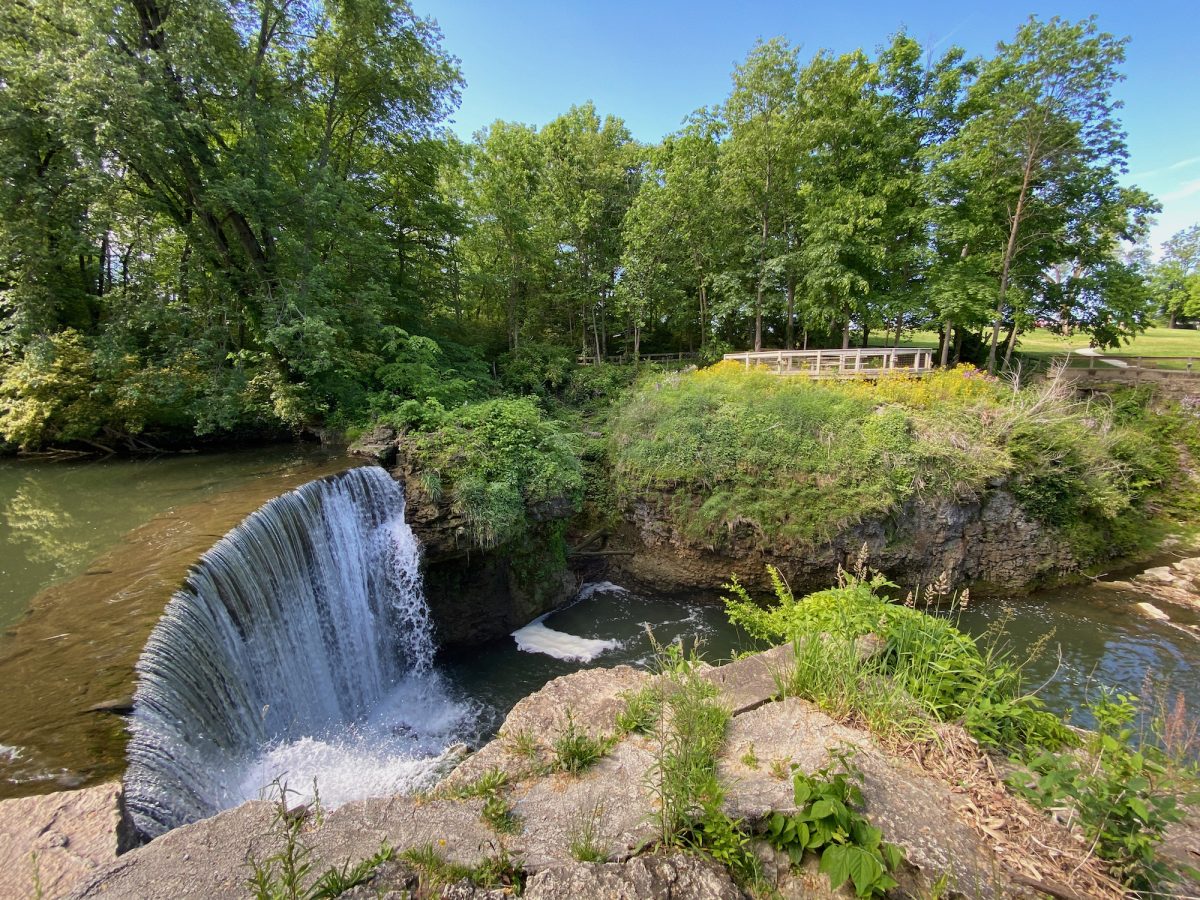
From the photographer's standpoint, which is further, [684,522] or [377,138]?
[377,138]

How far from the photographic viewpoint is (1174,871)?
1947mm

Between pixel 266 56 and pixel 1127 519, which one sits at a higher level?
Result: pixel 266 56

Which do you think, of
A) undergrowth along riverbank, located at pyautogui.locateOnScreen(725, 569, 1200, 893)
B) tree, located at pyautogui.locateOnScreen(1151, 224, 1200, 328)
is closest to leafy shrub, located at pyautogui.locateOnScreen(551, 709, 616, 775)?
undergrowth along riverbank, located at pyautogui.locateOnScreen(725, 569, 1200, 893)

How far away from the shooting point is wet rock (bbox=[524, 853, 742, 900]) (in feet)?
6.30

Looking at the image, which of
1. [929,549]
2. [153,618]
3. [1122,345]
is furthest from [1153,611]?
[1122,345]

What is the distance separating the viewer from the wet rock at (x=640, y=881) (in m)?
1.92

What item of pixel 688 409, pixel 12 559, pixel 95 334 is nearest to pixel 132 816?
pixel 12 559

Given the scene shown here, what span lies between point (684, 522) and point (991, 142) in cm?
1370

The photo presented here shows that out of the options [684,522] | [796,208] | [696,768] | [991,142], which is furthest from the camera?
[796,208]

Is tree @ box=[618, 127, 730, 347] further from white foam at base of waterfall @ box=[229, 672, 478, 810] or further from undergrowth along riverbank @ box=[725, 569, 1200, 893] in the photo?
undergrowth along riverbank @ box=[725, 569, 1200, 893]

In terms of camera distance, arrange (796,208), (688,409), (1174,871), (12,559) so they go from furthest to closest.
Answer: (796,208) → (688,409) → (12,559) → (1174,871)

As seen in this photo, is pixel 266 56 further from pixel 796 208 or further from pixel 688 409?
pixel 796 208

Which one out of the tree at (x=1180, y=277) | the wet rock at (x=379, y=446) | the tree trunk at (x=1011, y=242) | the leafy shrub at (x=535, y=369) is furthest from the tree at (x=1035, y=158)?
the tree at (x=1180, y=277)

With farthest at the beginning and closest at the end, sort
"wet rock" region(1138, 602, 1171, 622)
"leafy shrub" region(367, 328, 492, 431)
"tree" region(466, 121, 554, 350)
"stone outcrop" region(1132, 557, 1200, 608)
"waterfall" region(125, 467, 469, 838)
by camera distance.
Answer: "tree" region(466, 121, 554, 350), "leafy shrub" region(367, 328, 492, 431), "stone outcrop" region(1132, 557, 1200, 608), "wet rock" region(1138, 602, 1171, 622), "waterfall" region(125, 467, 469, 838)
